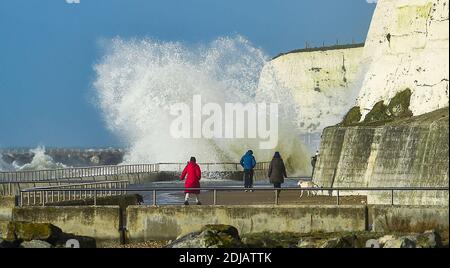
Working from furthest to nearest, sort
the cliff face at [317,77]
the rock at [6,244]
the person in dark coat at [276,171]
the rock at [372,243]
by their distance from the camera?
1. the cliff face at [317,77]
2. the person in dark coat at [276,171]
3. the rock at [6,244]
4. the rock at [372,243]

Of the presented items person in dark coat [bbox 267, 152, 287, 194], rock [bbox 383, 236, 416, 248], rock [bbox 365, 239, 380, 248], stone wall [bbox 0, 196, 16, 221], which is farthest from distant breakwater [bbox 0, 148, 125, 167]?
rock [bbox 383, 236, 416, 248]

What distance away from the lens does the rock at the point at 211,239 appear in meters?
22.5

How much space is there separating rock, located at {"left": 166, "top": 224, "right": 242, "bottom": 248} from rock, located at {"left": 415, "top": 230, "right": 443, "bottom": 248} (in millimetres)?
3004

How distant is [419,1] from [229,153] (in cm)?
3439

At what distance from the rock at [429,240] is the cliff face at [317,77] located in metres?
107

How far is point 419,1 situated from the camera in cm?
3653

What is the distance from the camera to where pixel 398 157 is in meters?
28.5

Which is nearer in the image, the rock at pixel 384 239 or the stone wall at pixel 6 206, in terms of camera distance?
the rock at pixel 384 239

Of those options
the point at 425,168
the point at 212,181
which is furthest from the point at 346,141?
the point at 212,181

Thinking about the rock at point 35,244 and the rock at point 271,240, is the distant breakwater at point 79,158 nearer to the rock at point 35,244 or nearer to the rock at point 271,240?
the rock at point 271,240

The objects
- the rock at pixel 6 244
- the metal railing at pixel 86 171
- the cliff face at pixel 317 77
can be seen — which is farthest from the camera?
the cliff face at pixel 317 77

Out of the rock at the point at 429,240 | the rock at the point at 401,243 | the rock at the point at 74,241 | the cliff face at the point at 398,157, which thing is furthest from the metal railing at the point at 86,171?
the rock at the point at 401,243

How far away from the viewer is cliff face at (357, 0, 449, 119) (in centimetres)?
3334

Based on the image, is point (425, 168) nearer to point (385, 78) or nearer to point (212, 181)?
point (385, 78)
